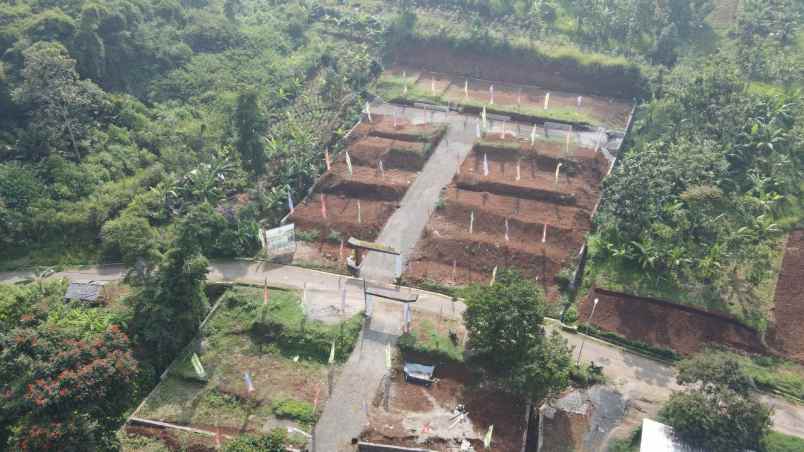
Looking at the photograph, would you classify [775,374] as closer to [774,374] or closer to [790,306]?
[774,374]

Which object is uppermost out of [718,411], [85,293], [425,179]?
[425,179]

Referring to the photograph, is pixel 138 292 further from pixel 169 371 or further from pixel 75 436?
pixel 75 436

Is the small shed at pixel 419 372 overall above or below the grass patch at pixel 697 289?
below

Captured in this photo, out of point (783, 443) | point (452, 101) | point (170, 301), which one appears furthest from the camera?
point (452, 101)

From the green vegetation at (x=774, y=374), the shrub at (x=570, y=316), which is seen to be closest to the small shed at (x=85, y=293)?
the shrub at (x=570, y=316)

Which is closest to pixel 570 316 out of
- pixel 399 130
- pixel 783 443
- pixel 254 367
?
pixel 783 443

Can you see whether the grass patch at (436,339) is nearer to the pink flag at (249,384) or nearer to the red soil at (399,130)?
the pink flag at (249,384)
